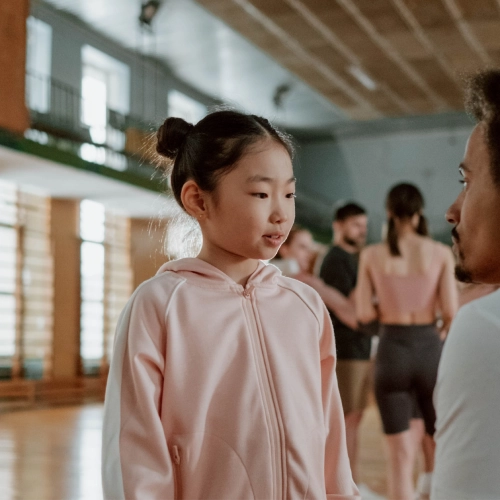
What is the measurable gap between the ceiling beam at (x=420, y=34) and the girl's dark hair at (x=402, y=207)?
6.29 metres

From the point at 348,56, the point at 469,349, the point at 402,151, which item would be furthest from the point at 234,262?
the point at 402,151

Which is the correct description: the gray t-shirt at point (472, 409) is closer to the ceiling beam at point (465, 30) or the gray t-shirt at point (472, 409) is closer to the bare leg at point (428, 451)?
the bare leg at point (428, 451)

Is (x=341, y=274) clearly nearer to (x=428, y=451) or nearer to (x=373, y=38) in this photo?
(x=428, y=451)

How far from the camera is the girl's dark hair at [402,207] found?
393cm

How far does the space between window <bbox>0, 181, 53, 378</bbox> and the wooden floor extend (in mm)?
2531

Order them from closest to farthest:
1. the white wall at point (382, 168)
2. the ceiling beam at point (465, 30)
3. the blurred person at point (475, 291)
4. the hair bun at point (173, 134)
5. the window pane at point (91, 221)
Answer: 1. the hair bun at point (173, 134)
2. the blurred person at point (475, 291)
3. the ceiling beam at point (465, 30)
4. the window pane at point (91, 221)
5. the white wall at point (382, 168)

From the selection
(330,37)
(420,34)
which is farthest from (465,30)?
(330,37)

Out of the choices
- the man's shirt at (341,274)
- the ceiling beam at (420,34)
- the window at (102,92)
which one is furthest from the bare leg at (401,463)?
the window at (102,92)

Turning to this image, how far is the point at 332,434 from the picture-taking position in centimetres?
164

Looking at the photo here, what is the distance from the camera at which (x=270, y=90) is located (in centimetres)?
1647

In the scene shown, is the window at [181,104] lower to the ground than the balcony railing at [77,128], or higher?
higher

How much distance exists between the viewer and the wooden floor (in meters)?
4.61

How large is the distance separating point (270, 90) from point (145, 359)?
15.5 meters

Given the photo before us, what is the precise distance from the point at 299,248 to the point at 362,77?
10712 mm
